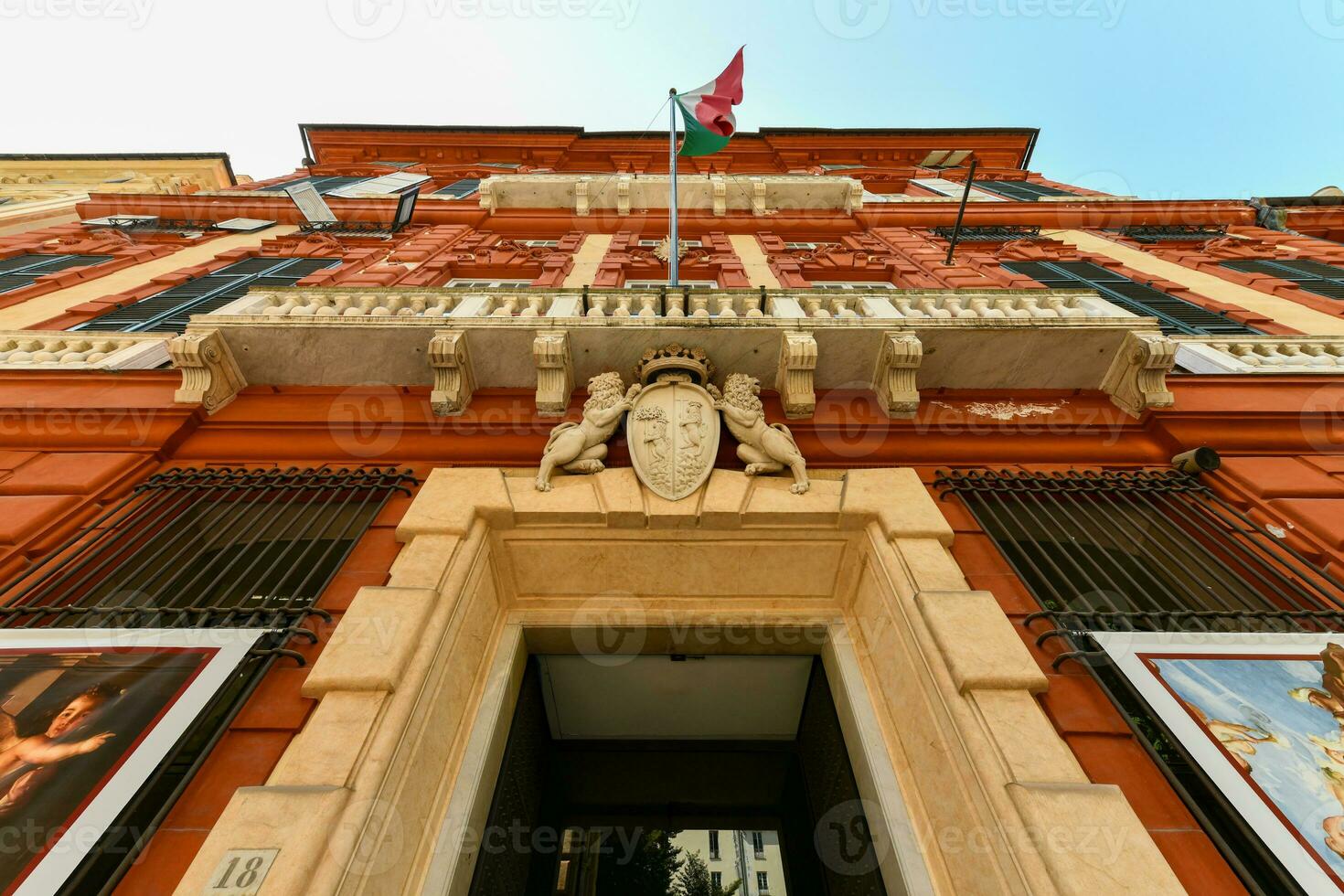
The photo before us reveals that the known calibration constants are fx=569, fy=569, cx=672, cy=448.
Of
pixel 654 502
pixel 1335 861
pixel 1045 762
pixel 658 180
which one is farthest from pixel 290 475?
pixel 658 180

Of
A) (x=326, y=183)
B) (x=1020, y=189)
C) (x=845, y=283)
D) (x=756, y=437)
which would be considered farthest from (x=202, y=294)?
(x=1020, y=189)

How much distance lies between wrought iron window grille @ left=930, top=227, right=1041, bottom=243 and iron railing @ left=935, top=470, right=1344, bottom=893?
979 centimetres

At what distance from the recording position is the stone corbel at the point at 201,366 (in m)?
6.47

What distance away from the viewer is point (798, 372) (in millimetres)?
6539

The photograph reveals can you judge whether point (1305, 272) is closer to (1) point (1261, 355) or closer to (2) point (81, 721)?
(1) point (1261, 355)

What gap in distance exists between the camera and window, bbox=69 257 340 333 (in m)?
9.05

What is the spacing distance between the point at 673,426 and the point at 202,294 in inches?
398

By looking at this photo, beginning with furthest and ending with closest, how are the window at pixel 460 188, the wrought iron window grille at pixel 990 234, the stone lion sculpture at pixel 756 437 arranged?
the window at pixel 460 188 < the wrought iron window grille at pixel 990 234 < the stone lion sculpture at pixel 756 437

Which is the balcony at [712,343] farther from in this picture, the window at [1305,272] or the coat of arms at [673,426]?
the window at [1305,272]

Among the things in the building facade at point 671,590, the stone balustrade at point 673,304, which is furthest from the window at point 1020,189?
the stone balustrade at point 673,304

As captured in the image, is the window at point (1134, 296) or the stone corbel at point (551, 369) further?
the window at point (1134, 296)

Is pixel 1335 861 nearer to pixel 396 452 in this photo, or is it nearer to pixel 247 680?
pixel 247 680

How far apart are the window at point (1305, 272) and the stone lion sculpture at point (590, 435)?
1271 centimetres

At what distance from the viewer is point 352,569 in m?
5.09
